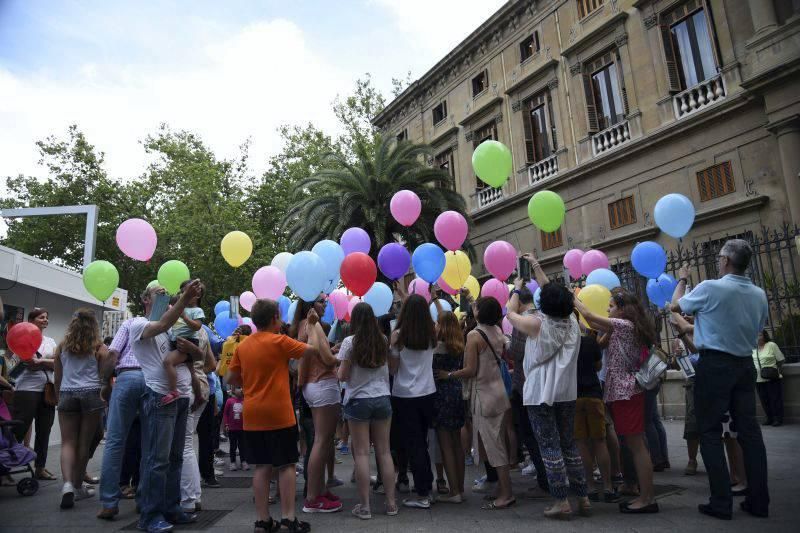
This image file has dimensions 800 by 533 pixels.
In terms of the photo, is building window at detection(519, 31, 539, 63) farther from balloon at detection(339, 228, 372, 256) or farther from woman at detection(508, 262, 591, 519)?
woman at detection(508, 262, 591, 519)

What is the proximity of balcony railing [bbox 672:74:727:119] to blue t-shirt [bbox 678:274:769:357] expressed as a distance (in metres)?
10.8

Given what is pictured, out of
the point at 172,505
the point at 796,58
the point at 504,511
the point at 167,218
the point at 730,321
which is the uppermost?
the point at 167,218

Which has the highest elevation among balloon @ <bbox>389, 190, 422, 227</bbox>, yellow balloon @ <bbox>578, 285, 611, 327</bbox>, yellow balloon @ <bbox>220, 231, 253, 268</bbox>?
balloon @ <bbox>389, 190, 422, 227</bbox>

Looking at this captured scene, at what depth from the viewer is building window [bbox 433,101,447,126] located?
22703 millimetres

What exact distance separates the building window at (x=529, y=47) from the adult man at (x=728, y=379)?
16010 mm

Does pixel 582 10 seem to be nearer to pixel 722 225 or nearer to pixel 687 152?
pixel 687 152

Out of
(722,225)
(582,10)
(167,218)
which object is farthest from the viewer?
(167,218)

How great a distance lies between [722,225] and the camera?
1273cm

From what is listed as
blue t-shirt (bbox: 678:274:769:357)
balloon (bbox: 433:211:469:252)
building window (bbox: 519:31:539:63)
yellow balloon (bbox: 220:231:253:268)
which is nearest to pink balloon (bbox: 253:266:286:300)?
yellow balloon (bbox: 220:231:253:268)

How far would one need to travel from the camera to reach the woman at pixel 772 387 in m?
8.48

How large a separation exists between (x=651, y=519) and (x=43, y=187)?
97.1 feet

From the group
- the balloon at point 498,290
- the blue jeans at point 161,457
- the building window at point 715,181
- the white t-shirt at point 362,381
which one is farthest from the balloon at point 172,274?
the building window at point 715,181

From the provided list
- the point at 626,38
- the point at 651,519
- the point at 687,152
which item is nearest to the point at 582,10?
the point at 626,38

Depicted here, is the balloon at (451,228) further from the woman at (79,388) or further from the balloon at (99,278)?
the woman at (79,388)
